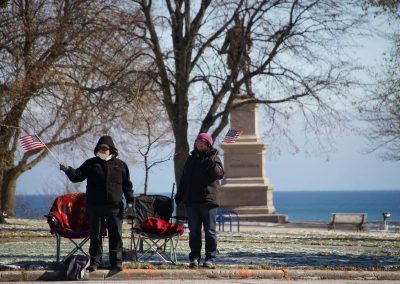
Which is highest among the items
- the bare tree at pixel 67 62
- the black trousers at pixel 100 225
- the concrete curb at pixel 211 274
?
the bare tree at pixel 67 62

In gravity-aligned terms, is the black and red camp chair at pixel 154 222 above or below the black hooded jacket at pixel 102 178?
below

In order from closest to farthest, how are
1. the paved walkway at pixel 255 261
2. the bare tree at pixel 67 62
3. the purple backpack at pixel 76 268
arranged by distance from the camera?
the purple backpack at pixel 76 268 < the paved walkway at pixel 255 261 < the bare tree at pixel 67 62

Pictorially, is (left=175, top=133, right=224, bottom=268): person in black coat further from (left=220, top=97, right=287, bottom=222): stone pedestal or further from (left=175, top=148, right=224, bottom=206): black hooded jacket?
(left=220, top=97, right=287, bottom=222): stone pedestal

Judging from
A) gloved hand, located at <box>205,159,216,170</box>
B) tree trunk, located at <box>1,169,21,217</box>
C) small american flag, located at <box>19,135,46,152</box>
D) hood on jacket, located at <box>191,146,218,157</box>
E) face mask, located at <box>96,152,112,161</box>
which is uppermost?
tree trunk, located at <box>1,169,21,217</box>

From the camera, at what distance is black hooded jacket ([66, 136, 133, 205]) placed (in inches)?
508

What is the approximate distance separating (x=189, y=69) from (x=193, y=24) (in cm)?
144

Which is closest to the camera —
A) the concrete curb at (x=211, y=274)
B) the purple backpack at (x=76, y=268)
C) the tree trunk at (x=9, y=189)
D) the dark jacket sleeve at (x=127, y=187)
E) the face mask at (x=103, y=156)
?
the purple backpack at (x=76, y=268)

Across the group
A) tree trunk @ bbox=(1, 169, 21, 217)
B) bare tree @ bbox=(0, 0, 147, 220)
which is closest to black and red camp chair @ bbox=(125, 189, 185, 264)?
bare tree @ bbox=(0, 0, 147, 220)

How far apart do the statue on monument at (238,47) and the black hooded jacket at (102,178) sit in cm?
1466

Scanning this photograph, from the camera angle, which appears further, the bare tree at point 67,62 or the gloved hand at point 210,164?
the bare tree at point 67,62

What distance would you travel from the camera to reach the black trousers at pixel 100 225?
13.0 meters

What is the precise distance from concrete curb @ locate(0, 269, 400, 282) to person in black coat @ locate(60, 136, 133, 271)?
22 cm

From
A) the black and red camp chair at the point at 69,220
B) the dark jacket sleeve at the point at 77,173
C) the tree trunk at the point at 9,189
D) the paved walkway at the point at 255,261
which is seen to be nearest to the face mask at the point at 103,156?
the dark jacket sleeve at the point at 77,173

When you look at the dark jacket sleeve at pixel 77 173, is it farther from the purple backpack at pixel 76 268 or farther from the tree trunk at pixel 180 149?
the tree trunk at pixel 180 149
